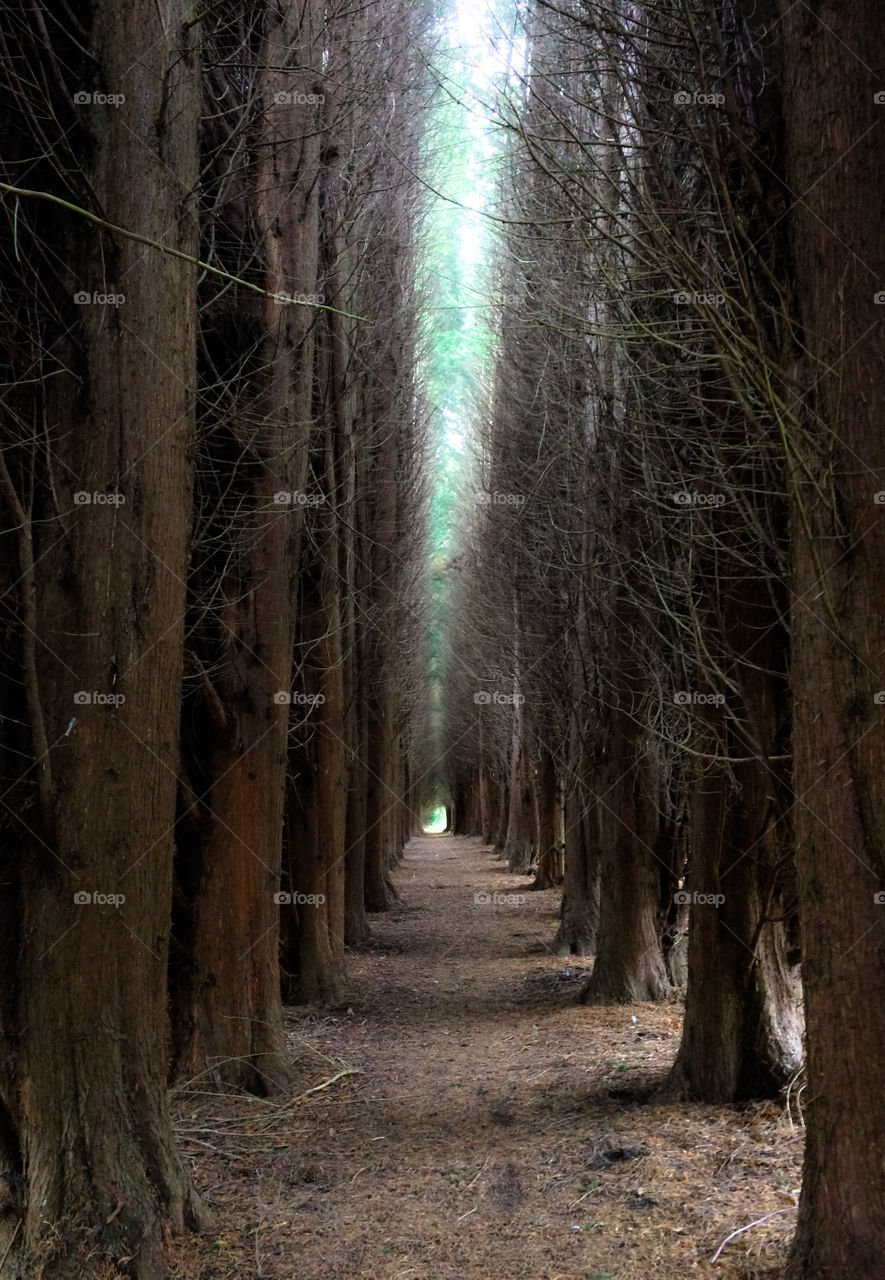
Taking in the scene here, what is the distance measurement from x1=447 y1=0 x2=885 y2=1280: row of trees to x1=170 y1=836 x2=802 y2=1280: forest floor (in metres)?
0.66

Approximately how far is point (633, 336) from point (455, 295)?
1276 centimetres

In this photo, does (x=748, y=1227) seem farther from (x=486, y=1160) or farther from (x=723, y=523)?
(x=723, y=523)

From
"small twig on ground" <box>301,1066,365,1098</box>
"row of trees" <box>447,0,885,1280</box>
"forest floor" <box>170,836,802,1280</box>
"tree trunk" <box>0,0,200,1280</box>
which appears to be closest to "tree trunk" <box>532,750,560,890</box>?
"row of trees" <box>447,0,885,1280</box>

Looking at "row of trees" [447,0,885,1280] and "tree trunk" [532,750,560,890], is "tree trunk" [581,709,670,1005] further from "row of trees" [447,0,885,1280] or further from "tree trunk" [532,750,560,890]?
"tree trunk" [532,750,560,890]

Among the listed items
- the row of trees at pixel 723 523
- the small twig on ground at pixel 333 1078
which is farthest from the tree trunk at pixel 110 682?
the small twig on ground at pixel 333 1078

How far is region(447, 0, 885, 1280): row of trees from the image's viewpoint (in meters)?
3.60

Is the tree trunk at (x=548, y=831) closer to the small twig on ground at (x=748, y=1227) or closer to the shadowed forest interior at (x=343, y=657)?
the shadowed forest interior at (x=343, y=657)

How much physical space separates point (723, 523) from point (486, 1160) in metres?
3.68

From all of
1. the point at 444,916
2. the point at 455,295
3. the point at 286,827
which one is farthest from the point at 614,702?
the point at 455,295

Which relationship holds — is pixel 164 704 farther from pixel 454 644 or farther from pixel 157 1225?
pixel 454 644

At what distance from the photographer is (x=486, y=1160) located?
229 inches

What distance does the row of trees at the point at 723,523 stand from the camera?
3.60 meters

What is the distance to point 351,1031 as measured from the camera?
9.19 m

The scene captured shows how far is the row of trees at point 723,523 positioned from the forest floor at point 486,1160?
25.9 inches
